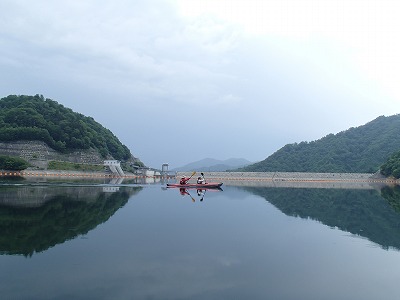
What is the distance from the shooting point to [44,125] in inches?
3374

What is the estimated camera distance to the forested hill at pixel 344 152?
431 ft

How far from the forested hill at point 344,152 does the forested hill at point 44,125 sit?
7032cm

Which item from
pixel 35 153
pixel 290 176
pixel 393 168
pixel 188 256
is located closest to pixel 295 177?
pixel 290 176

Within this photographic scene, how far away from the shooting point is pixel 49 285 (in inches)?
381

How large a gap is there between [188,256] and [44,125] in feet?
267

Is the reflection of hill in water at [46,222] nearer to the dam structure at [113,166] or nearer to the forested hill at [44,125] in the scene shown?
the forested hill at [44,125]

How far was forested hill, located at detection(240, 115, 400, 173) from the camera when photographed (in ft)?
431

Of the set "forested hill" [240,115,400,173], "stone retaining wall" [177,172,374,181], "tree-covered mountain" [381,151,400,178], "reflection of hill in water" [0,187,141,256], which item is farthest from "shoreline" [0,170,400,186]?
"reflection of hill in water" [0,187,141,256]

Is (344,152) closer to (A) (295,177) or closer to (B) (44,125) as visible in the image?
(A) (295,177)

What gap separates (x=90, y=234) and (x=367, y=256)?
11.9 m

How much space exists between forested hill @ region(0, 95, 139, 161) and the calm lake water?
60560 mm

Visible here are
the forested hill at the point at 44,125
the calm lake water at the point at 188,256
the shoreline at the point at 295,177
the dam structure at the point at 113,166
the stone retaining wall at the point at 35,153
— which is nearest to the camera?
the calm lake water at the point at 188,256

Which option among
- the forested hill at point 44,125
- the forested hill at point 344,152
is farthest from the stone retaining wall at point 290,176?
the forested hill at point 44,125

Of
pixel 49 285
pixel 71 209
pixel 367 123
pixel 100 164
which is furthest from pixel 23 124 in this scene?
pixel 367 123
